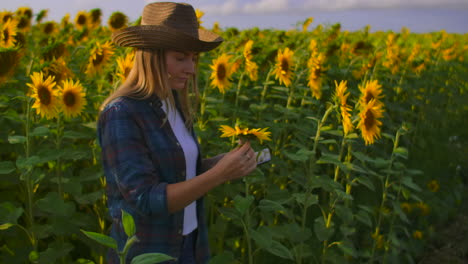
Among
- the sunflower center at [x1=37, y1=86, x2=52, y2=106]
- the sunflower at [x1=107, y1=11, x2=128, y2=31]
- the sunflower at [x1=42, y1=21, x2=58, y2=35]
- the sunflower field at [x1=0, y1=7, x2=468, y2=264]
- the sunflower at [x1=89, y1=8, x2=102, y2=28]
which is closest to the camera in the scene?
the sunflower field at [x1=0, y1=7, x2=468, y2=264]

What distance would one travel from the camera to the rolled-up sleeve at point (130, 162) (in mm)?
1605

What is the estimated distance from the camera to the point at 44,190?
10.5 feet

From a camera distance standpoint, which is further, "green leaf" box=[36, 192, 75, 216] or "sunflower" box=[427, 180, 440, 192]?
"sunflower" box=[427, 180, 440, 192]

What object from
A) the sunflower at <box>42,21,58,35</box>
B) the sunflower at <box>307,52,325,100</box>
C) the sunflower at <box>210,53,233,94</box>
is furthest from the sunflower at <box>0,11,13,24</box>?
the sunflower at <box>307,52,325,100</box>

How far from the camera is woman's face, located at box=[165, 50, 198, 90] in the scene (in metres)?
1.78

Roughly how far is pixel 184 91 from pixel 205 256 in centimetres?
67

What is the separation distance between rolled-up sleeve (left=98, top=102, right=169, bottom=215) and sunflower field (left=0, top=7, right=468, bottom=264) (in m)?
0.30

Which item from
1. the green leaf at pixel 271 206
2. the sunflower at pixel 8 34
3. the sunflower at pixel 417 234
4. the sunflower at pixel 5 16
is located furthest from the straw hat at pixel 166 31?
the sunflower at pixel 5 16

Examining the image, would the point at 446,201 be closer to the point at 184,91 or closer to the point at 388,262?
the point at 388,262

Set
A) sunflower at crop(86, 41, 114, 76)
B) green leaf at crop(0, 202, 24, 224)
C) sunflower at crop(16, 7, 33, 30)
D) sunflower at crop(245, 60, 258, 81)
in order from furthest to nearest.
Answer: sunflower at crop(16, 7, 33, 30)
sunflower at crop(245, 60, 258, 81)
sunflower at crop(86, 41, 114, 76)
green leaf at crop(0, 202, 24, 224)

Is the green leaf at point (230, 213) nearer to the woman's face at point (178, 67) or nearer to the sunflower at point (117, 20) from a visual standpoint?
the woman's face at point (178, 67)

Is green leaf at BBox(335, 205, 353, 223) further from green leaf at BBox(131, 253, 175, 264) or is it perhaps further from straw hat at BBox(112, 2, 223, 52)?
green leaf at BBox(131, 253, 175, 264)

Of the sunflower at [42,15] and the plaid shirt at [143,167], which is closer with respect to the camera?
the plaid shirt at [143,167]

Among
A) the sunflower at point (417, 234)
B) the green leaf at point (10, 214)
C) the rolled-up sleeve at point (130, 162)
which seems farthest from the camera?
the sunflower at point (417, 234)
